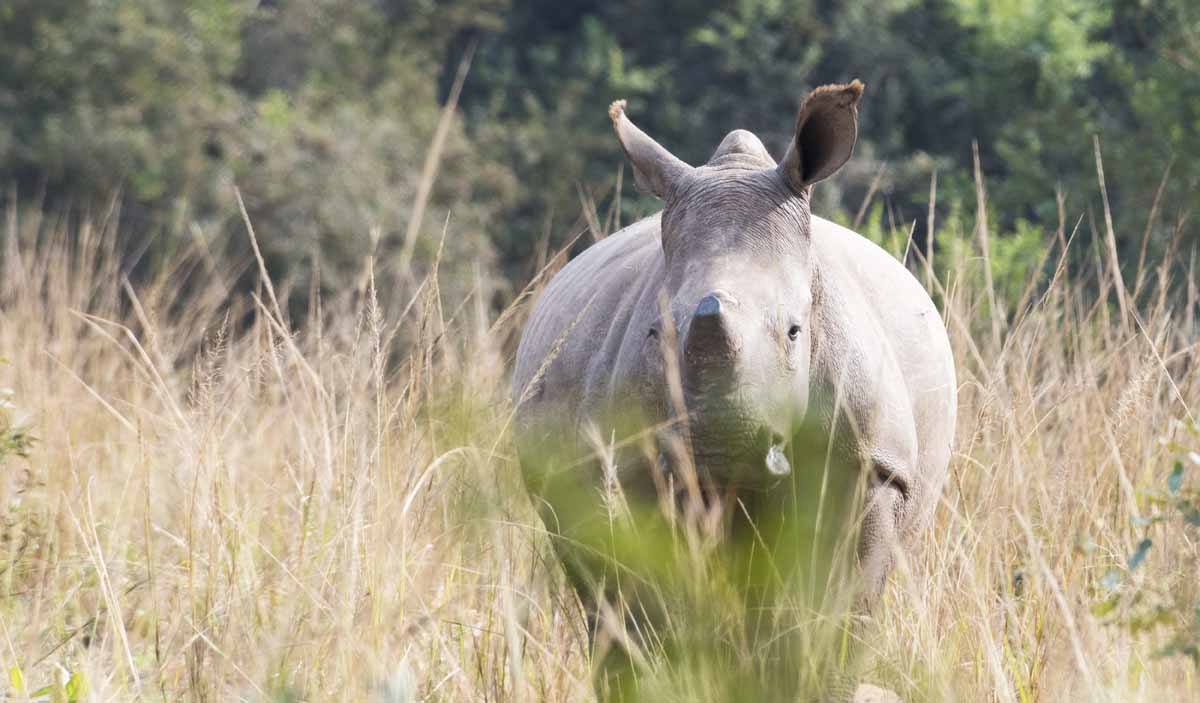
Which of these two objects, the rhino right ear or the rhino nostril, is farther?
the rhino right ear

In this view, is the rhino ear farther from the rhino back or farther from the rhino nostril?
the rhino nostril

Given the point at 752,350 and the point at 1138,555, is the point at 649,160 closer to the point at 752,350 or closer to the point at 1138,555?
the point at 752,350

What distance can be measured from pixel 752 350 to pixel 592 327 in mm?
769

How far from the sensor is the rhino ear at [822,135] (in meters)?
2.94

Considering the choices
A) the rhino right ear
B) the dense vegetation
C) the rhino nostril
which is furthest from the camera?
the dense vegetation

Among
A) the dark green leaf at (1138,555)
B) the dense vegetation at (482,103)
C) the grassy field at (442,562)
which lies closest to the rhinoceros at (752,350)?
the grassy field at (442,562)

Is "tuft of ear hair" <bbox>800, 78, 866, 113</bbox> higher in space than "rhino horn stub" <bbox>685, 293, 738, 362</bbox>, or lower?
→ higher

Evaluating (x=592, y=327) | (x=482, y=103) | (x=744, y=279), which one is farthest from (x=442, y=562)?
(x=482, y=103)

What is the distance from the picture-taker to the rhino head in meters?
2.64

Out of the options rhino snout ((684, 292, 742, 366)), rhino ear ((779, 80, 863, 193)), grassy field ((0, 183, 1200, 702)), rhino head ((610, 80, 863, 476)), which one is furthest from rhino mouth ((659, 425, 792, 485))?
rhino ear ((779, 80, 863, 193))

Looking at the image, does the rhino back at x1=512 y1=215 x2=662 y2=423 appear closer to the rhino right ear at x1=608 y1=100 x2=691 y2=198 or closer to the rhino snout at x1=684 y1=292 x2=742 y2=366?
the rhino right ear at x1=608 y1=100 x2=691 y2=198

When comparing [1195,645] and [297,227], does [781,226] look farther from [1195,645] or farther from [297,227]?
[297,227]

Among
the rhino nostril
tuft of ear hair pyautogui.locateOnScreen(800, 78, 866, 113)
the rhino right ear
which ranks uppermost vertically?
tuft of ear hair pyautogui.locateOnScreen(800, 78, 866, 113)

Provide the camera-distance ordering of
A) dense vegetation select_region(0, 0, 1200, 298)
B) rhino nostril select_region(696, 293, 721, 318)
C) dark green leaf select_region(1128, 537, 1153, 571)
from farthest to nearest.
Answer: dense vegetation select_region(0, 0, 1200, 298) < rhino nostril select_region(696, 293, 721, 318) < dark green leaf select_region(1128, 537, 1153, 571)
